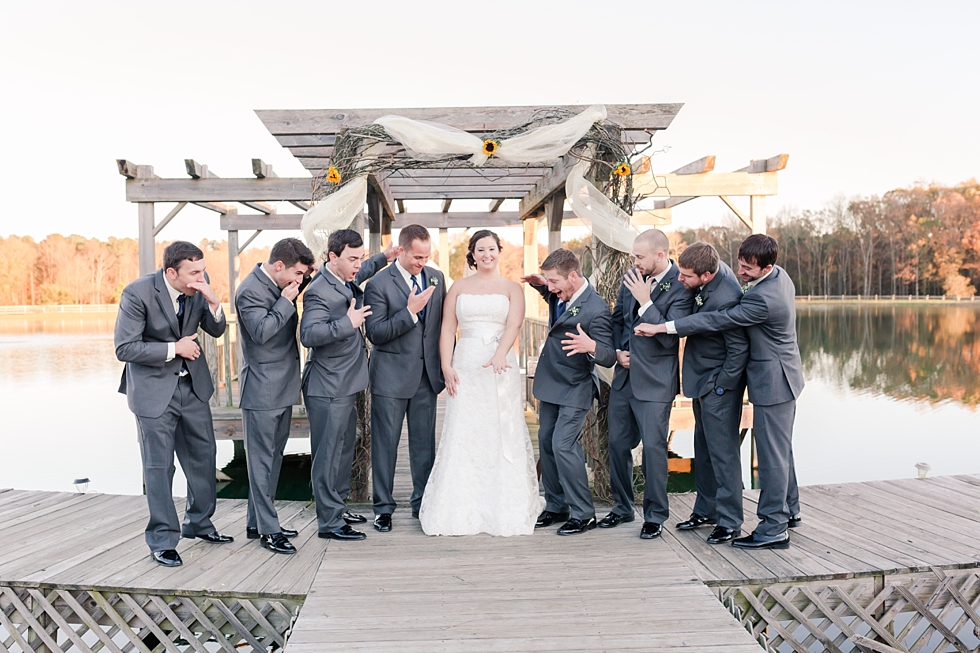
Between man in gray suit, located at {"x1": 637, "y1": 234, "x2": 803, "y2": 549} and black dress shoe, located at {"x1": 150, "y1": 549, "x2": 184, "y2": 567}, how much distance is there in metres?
2.85

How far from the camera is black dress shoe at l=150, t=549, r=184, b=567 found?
374cm

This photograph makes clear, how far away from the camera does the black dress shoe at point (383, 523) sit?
417 cm

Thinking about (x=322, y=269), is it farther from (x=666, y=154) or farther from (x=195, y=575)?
(x=666, y=154)

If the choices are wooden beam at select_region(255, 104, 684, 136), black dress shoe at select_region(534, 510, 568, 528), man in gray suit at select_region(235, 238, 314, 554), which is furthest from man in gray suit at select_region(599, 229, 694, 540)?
man in gray suit at select_region(235, 238, 314, 554)

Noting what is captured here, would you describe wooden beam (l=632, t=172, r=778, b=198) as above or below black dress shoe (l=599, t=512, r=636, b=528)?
above

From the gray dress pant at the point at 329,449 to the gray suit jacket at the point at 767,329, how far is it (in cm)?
199

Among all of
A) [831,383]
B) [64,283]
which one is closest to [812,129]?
[831,383]

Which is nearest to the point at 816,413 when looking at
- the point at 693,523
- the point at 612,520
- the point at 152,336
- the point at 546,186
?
the point at 546,186

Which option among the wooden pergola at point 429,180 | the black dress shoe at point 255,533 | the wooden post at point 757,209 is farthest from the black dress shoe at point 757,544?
the wooden post at point 757,209

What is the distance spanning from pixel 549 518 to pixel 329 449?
4.65 feet

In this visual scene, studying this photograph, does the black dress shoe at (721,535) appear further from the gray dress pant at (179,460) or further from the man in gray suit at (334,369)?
the gray dress pant at (179,460)

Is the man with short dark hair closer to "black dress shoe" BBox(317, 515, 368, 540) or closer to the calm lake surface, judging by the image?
"black dress shoe" BBox(317, 515, 368, 540)

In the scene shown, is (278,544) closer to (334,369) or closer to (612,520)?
(334,369)

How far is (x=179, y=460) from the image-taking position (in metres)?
3.82
